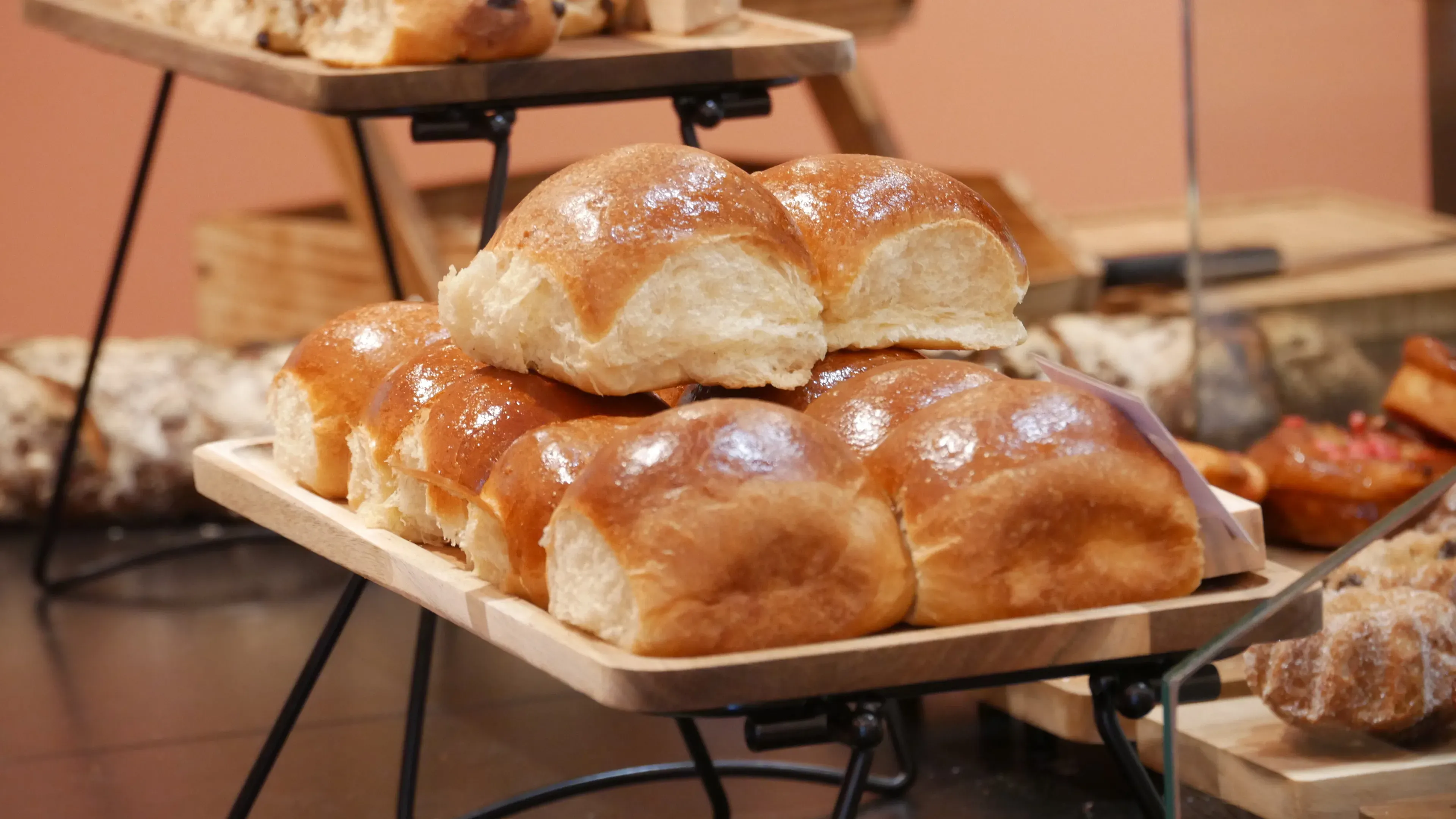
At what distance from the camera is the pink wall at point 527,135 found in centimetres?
454

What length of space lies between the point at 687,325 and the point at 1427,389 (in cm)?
187

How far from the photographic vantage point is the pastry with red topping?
8.34ft

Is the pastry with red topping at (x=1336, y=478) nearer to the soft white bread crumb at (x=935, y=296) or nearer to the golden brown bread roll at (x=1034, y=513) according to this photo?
the soft white bread crumb at (x=935, y=296)

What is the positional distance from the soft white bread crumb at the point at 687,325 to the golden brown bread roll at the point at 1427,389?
5.77ft

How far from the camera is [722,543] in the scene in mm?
961

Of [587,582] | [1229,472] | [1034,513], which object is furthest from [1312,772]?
[1229,472]

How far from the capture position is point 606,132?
471 centimetres

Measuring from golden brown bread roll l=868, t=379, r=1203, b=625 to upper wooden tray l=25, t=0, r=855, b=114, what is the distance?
84cm

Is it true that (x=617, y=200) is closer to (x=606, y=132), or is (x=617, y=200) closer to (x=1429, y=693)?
(x=1429, y=693)

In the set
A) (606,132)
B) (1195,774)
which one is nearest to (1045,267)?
(606,132)

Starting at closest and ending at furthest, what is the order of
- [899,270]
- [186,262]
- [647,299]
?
[647,299], [899,270], [186,262]

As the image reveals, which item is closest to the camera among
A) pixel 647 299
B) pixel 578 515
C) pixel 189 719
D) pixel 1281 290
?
pixel 578 515

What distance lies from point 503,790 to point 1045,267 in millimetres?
1512

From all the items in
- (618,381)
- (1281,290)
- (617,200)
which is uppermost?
(617,200)
